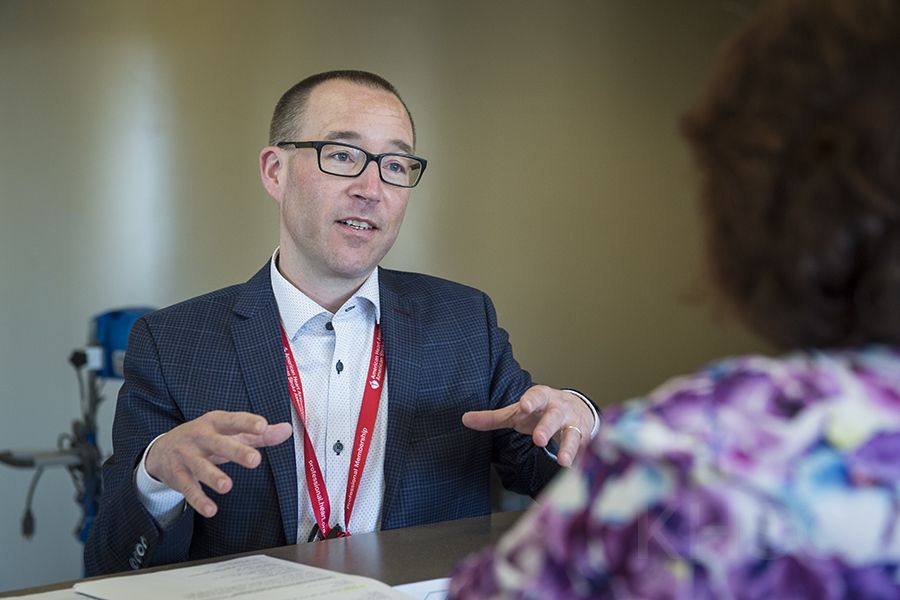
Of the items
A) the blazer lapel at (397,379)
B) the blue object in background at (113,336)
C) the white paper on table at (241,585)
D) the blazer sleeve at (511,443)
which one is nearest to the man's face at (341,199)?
the blazer lapel at (397,379)

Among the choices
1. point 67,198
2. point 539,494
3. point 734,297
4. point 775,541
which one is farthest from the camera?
point 67,198

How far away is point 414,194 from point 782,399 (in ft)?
14.1

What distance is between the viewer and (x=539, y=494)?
2082mm

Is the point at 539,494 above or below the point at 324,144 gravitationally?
below

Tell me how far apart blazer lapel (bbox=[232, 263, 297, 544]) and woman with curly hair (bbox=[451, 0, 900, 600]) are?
121cm

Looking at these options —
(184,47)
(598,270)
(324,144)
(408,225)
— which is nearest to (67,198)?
(184,47)

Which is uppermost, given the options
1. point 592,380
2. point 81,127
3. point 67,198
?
point 81,127

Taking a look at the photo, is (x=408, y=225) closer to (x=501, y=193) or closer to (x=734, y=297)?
(x=501, y=193)

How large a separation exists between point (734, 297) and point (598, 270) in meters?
4.37

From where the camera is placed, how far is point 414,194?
490cm

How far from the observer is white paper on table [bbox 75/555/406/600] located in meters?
1.27

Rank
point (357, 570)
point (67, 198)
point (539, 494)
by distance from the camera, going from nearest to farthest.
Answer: point (357, 570), point (539, 494), point (67, 198)

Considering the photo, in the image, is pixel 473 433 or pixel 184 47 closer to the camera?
pixel 473 433

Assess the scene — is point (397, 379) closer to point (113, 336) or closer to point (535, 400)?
point (535, 400)
